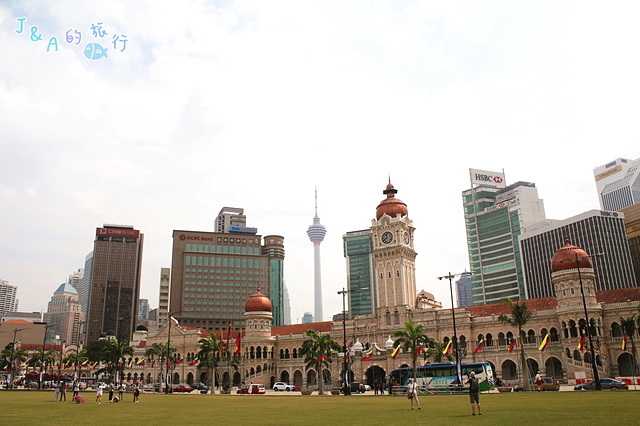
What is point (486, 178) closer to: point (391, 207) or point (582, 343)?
point (391, 207)

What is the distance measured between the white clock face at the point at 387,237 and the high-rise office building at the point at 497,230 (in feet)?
295

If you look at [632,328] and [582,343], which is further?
[582,343]

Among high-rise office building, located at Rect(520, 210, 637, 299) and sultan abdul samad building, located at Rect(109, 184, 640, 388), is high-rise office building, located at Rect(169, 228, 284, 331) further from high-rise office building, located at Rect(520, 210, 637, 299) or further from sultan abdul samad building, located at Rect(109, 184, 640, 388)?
high-rise office building, located at Rect(520, 210, 637, 299)

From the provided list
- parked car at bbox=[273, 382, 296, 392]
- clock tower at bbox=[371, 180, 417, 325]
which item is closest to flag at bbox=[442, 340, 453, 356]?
clock tower at bbox=[371, 180, 417, 325]

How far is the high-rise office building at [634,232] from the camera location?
523 feet

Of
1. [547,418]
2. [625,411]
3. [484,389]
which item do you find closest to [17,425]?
[547,418]

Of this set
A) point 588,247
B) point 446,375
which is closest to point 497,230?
point 588,247

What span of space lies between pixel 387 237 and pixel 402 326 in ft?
51.2

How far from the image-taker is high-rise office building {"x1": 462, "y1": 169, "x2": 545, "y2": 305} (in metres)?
172

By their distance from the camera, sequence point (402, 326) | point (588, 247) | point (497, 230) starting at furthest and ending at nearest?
point (497, 230)
point (588, 247)
point (402, 326)

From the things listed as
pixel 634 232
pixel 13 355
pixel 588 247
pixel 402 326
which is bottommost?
pixel 13 355

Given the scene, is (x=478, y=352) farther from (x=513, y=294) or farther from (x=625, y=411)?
(x=513, y=294)

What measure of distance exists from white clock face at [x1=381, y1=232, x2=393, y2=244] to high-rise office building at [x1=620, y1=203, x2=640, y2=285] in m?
Answer: 100

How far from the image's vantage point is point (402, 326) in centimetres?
8744
